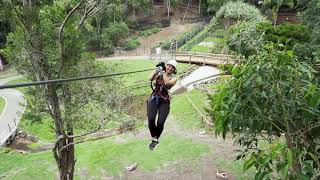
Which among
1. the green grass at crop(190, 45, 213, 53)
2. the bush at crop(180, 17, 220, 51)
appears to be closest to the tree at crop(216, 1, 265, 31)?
the bush at crop(180, 17, 220, 51)

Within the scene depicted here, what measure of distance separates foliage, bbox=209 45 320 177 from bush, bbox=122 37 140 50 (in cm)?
3712

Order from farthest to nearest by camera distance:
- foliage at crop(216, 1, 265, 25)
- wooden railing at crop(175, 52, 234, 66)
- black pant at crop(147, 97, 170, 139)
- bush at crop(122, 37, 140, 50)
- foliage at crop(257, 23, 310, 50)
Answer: bush at crop(122, 37, 140, 50) → wooden railing at crop(175, 52, 234, 66) → foliage at crop(216, 1, 265, 25) → foliage at crop(257, 23, 310, 50) → black pant at crop(147, 97, 170, 139)

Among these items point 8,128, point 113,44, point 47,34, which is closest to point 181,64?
point 113,44

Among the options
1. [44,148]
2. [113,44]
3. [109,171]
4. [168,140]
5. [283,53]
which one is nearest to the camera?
[283,53]

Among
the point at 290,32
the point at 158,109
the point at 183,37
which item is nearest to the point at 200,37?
the point at 183,37

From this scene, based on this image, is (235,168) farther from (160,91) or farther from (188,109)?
(160,91)

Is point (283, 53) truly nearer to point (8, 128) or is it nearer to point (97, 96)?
point (97, 96)

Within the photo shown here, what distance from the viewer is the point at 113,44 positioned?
4131 centimetres

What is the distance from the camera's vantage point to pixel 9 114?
2494 centimetres

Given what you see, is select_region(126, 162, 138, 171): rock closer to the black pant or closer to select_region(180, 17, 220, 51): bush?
the black pant

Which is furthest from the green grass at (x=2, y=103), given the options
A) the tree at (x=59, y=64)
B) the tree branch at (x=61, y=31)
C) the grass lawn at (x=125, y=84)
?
the tree branch at (x=61, y=31)

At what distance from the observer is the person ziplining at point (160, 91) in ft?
20.4

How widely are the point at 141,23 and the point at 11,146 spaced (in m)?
29.2

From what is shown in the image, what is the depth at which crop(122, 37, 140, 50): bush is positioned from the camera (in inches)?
1617
